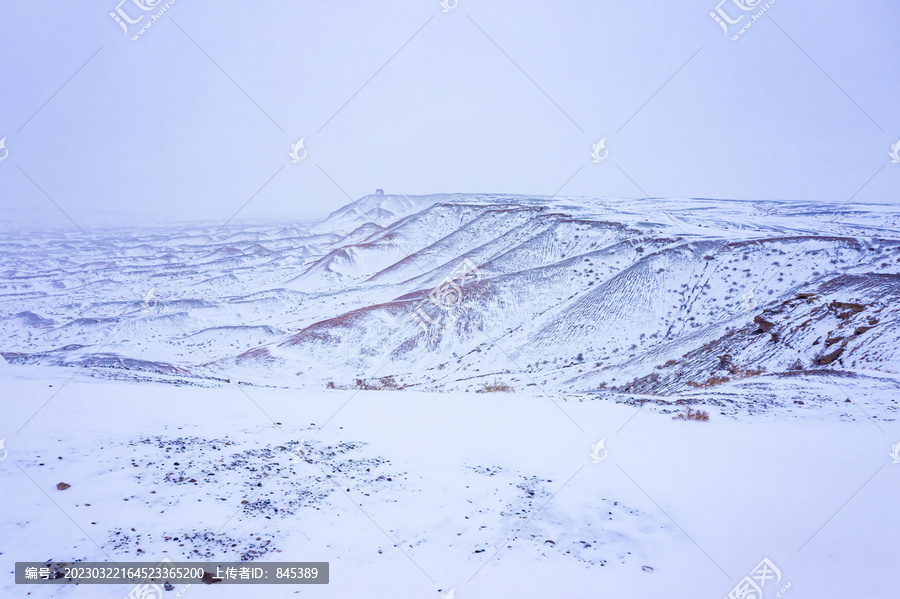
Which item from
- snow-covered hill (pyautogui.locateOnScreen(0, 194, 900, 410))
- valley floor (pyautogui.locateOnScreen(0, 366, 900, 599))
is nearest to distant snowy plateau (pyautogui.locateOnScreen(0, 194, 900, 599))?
valley floor (pyautogui.locateOnScreen(0, 366, 900, 599))

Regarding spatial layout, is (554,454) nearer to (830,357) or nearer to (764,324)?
(830,357)

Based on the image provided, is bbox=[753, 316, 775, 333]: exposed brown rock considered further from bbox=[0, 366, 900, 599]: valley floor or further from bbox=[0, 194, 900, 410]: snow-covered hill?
bbox=[0, 366, 900, 599]: valley floor

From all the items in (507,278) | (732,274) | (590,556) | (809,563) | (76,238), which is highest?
(76,238)

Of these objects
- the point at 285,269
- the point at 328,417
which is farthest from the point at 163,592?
the point at 285,269

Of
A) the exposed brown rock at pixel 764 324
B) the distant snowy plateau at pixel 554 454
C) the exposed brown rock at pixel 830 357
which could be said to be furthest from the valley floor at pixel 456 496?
the exposed brown rock at pixel 764 324

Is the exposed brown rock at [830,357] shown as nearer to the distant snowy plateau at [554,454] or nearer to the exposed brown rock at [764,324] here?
the distant snowy plateau at [554,454]

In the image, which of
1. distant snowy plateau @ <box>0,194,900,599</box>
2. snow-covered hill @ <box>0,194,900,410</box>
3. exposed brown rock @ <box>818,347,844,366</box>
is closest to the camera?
distant snowy plateau @ <box>0,194,900,599</box>

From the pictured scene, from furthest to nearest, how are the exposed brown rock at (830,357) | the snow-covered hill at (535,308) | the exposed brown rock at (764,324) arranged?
the exposed brown rock at (764,324), the snow-covered hill at (535,308), the exposed brown rock at (830,357)

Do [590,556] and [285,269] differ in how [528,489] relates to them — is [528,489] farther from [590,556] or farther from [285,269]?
[285,269]
